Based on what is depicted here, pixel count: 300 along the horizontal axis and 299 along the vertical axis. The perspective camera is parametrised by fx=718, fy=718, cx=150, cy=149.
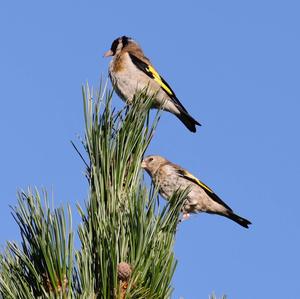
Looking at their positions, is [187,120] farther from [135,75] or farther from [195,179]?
[195,179]

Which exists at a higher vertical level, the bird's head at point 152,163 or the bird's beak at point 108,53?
the bird's beak at point 108,53

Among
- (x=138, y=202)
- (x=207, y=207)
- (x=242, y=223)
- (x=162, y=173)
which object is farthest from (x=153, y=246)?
(x=242, y=223)

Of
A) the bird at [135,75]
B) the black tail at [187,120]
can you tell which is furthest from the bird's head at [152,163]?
the black tail at [187,120]

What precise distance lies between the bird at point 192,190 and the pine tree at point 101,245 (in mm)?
2960

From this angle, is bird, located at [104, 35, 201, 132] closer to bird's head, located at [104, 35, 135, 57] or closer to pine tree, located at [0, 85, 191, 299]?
bird's head, located at [104, 35, 135, 57]

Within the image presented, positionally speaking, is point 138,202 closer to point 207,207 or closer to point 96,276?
point 96,276

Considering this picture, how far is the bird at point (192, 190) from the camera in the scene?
20.4ft

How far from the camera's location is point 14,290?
2.47 meters

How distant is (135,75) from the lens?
7.23 metres

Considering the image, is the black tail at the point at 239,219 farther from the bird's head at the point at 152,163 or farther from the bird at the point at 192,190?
the bird's head at the point at 152,163

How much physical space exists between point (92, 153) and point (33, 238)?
1.65 feet

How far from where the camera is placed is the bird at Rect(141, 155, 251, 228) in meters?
6.23

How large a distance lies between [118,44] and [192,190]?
2401mm

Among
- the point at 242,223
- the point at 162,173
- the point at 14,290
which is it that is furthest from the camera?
the point at 242,223
